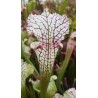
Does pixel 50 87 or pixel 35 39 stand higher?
pixel 35 39

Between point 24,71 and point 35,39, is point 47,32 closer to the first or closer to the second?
point 35,39

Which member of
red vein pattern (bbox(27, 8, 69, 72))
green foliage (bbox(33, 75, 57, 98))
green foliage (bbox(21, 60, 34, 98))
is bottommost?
green foliage (bbox(33, 75, 57, 98))

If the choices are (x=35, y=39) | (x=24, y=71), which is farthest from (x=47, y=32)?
(x=24, y=71)

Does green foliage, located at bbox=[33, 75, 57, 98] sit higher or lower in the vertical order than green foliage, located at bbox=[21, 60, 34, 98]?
lower

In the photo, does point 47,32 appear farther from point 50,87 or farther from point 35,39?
point 50,87

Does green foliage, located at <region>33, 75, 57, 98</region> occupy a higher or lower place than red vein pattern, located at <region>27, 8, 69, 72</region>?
lower

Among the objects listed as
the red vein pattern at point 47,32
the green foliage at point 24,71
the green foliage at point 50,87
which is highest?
the red vein pattern at point 47,32

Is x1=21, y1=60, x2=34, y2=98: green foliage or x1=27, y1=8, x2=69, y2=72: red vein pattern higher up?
x1=27, y1=8, x2=69, y2=72: red vein pattern
